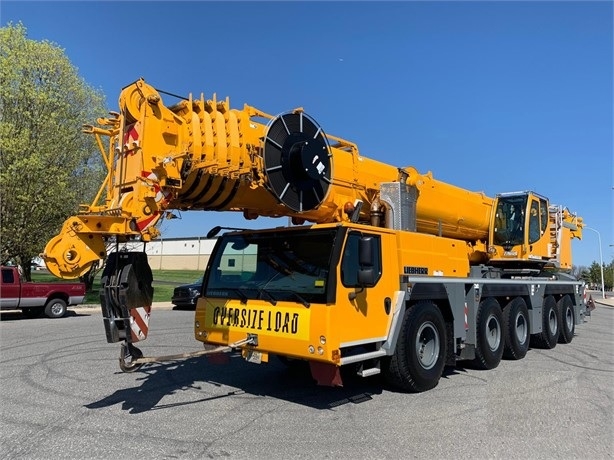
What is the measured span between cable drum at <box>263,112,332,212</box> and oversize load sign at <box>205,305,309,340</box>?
4.25 feet

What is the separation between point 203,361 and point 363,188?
4.18 metres

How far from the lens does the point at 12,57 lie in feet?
68.8

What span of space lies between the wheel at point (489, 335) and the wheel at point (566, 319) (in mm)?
4027

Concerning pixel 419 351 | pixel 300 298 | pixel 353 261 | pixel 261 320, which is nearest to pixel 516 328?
pixel 419 351

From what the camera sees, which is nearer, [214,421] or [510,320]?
[214,421]

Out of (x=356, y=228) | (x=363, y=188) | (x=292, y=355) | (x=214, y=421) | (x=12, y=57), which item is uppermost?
(x=12, y=57)

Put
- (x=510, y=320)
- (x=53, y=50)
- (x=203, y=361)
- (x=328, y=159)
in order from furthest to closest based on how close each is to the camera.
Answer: (x=53, y=50) < (x=510, y=320) < (x=203, y=361) < (x=328, y=159)

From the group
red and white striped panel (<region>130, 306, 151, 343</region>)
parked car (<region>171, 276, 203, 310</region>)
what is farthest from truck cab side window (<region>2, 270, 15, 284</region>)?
red and white striped panel (<region>130, 306, 151, 343</region>)

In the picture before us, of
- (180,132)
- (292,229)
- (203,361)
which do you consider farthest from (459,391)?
(180,132)

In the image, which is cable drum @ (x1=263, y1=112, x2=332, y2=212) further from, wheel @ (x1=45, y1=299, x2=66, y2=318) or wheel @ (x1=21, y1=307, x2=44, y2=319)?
wheel @ (x1=21, y1=307, x2=44, y2=319)

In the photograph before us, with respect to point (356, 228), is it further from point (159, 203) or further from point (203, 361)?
point (203, 361)

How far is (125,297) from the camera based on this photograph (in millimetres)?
5391

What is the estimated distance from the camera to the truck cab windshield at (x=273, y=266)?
19.6ft

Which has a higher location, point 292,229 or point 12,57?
point 12,57
